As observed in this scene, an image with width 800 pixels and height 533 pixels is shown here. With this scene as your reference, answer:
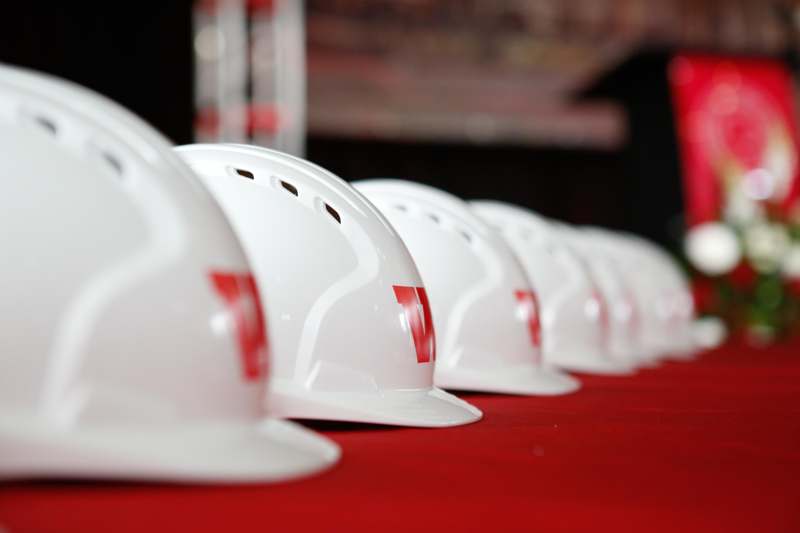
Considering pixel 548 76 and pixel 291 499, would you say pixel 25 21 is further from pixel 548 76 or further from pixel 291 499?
pixel 548 76

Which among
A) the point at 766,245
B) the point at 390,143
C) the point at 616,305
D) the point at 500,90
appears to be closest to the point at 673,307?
the point at 616,305

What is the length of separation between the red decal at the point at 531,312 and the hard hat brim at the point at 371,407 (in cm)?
63

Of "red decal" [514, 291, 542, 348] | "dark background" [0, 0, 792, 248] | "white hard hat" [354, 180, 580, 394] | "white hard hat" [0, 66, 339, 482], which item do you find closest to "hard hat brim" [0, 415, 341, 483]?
"white hard hat" [0, 66, 339, 482]

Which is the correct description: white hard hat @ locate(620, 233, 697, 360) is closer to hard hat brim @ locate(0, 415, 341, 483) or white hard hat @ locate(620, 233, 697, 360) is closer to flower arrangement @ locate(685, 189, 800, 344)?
flower arrangement @ locate(685, 189, 800, 344)

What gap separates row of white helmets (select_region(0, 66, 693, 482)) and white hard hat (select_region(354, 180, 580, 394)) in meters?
0.48

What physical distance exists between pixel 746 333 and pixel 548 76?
20.8 feet

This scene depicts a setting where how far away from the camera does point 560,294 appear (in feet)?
9.88

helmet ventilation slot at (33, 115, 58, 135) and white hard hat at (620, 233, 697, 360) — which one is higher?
helmet ventilation slot at (33, 115, 58, 135)

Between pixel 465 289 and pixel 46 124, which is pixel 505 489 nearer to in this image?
pixel 46 124

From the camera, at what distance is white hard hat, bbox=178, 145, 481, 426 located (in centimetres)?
156

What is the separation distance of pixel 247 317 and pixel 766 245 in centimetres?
567

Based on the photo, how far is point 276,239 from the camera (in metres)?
1.59

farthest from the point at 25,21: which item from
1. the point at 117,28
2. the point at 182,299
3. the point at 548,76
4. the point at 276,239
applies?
the point at 548,76

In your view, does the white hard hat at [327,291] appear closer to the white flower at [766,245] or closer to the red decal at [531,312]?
the red decal at [531,312]
